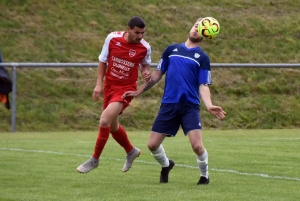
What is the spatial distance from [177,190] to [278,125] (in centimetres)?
1171

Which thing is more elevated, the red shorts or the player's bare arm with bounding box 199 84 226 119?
the player's bare arm with bounding box 199 84 226 119

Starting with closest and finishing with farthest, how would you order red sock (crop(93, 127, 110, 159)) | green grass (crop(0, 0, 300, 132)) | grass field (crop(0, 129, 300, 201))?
grass field (crop(0, 129, 300, 201)) < red sock (crop(93, 127, 110, 159)) < green grass (crop(0, 0, 300, 132))

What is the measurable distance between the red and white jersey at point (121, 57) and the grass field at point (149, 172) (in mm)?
1177

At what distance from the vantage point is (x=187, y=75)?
833cm

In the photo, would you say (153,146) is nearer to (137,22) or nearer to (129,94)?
(129,94)

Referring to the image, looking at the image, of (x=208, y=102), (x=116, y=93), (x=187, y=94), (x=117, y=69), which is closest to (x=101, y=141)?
(x=116, y=93)

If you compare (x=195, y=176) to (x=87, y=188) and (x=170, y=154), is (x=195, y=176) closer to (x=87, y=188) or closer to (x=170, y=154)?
(x=87, y=188)

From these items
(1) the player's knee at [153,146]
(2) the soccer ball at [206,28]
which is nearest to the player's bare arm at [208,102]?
(2) the soccer ball at [206,28]

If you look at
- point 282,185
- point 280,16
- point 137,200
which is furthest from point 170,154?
point 280,16

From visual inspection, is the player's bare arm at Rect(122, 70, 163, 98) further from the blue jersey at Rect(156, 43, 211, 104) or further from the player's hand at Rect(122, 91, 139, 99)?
the blue jersey at Rect(156, 43, 211, 104)

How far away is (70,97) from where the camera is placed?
20.0 meters

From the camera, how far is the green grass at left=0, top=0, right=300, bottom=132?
63.0 ft

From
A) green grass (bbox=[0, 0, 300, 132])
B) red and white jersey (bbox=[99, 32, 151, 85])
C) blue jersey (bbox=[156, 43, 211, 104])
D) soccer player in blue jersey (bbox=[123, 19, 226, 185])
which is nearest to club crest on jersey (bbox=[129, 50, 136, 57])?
red and white jersey (bbox=[99, 32, 151, 85])

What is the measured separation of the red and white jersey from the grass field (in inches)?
46.4
